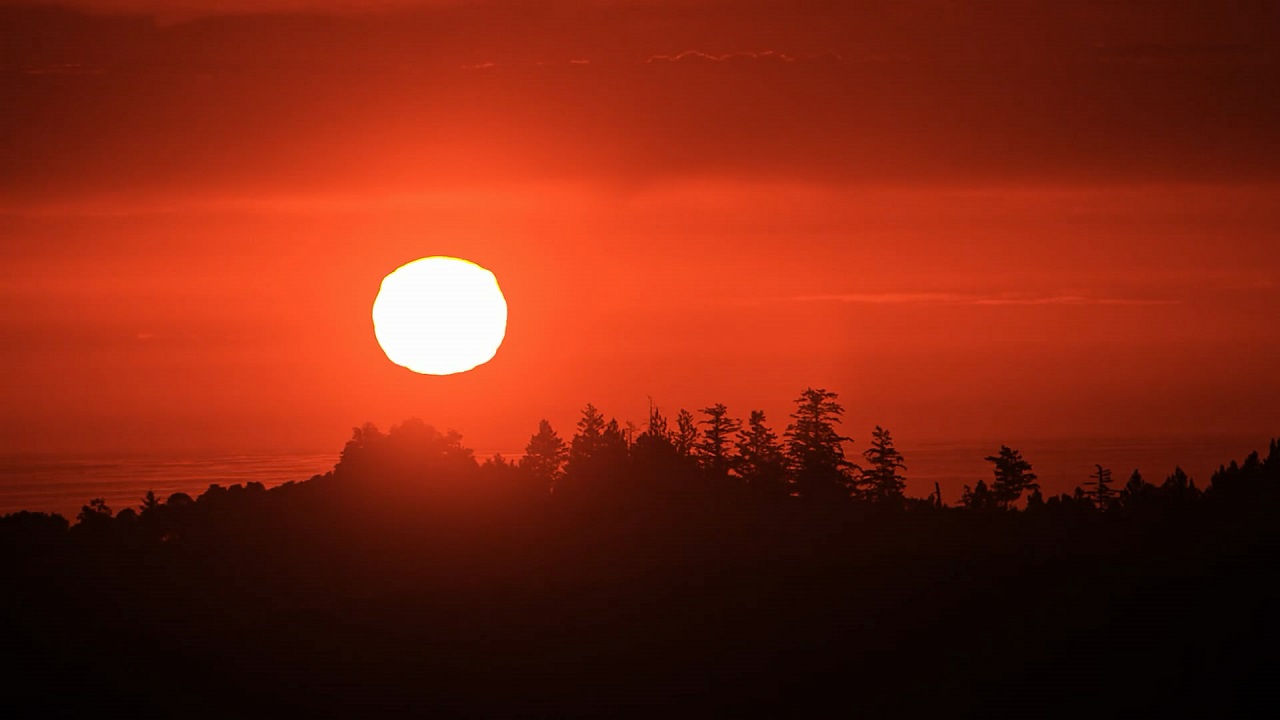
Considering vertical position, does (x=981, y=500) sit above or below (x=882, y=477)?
below

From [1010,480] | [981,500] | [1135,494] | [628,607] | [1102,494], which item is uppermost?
[1010,480]

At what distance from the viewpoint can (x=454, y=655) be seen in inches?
3504

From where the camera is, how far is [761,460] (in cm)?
9400

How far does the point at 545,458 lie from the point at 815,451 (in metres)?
21.7

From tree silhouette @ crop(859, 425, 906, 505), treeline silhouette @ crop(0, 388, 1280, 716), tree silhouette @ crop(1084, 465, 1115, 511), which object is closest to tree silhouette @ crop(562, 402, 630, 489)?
treeline silhouette @ crop(0, 388, 1280, 716)

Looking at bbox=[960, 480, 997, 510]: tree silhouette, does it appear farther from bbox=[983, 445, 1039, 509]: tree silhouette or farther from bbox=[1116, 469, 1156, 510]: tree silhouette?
bbox=[1116, 469, 1156, 510]: tree silhouette

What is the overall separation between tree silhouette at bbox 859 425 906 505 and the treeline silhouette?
166 millimetres

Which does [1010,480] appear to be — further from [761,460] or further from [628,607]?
[628,607]

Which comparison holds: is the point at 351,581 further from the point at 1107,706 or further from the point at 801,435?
the point at 1107,706

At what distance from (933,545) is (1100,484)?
17985 mm

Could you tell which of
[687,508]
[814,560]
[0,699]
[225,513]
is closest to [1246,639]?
[814,560]

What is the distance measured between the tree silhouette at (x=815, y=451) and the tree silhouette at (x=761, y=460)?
845 mm

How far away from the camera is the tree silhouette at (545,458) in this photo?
10025 cm

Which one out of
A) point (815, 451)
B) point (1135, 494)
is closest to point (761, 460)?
point (815, 451)
